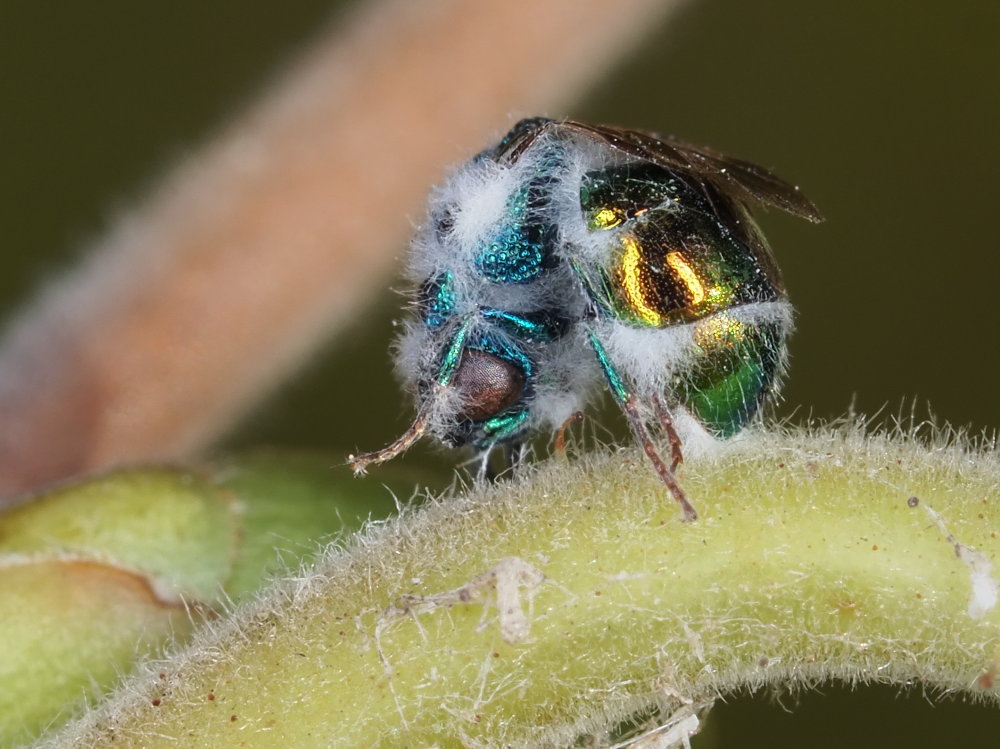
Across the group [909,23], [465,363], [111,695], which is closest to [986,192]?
[909,23]

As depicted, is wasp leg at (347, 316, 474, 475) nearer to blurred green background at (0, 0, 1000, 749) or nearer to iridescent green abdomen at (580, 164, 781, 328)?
iridescent green abdomen at (580, 164, 781, 328)

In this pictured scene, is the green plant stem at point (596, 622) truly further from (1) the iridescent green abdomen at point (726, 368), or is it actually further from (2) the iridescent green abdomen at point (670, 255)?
(2) the iridescent green abdomen at point (670, 255)

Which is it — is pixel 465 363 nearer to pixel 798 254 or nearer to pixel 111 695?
pixel 111 695

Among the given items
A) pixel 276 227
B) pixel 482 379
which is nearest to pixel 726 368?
pixel 482 379

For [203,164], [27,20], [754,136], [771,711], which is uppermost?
[27,20]

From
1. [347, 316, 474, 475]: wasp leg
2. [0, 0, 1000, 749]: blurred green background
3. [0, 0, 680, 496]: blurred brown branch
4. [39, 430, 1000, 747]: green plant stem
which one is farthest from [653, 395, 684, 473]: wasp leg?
[0, 0, 1000, 749]: blurred green background

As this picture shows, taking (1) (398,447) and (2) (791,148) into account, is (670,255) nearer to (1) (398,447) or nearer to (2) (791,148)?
(1) (398,447)

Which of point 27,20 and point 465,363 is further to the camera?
point 27,20
